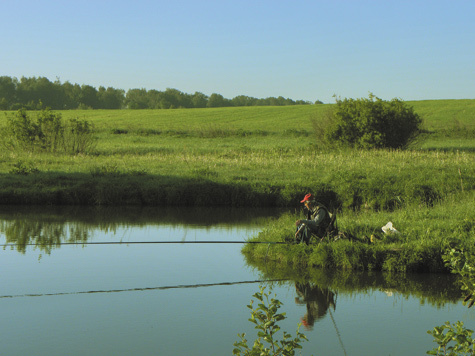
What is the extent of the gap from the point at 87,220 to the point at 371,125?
2042 centimetres

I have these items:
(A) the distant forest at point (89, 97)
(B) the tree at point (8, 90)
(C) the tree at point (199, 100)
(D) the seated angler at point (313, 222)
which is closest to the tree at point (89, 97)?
(A) the distant forest at point (89, 97)

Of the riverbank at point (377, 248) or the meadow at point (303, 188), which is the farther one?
the meadow at point (303, 188)

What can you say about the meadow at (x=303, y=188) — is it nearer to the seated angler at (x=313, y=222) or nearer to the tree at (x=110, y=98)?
the seated angler at (x=313, y=222)

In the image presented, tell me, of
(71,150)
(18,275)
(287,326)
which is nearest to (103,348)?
(287,326)

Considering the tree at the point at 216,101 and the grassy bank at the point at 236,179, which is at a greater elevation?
the tree at the point at 216,101

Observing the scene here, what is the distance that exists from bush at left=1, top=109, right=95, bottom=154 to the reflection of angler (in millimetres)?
23487

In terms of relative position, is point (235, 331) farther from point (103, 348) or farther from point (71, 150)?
point (71, 150)

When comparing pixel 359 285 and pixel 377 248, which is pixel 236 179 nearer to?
pixel 377 248

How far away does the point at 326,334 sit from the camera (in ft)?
28.1

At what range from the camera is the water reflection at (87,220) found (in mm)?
15531

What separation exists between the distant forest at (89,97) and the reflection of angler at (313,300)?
89.8 metres

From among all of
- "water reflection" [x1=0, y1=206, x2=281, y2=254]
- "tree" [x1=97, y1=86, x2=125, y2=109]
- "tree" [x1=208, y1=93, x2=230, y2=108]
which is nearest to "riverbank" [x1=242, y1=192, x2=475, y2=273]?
"water reflection" [x1=0, y1=206, x2=281, y2=254]

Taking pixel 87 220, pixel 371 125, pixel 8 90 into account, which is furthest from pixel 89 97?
pixel 87 220

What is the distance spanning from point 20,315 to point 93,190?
1230cm
